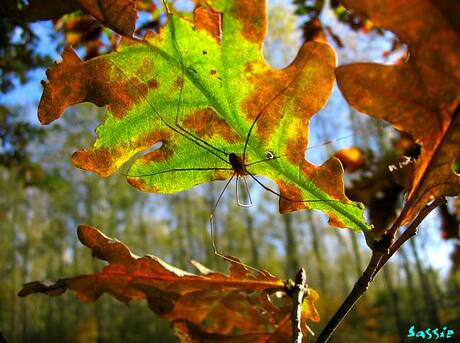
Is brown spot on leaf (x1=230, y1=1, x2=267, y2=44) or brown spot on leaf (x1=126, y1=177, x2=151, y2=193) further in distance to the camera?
brown spot on leaf (x1=126, y1=177, x2=151, y2=193)

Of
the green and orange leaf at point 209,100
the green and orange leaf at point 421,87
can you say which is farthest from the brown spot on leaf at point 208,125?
the green and orange leaf at point 421,87

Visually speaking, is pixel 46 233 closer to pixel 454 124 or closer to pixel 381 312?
pixel 381 312

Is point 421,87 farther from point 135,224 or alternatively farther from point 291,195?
point 135,224

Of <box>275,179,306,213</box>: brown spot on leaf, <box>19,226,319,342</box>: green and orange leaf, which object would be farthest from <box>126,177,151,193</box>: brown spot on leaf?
<box>275,179,306,213</box>: brown spot on leaf

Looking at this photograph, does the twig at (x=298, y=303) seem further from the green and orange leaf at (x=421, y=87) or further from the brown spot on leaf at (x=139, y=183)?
the brown spot on leaf at (x=139, y=183)

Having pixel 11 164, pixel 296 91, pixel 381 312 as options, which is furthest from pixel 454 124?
pixel 381 312

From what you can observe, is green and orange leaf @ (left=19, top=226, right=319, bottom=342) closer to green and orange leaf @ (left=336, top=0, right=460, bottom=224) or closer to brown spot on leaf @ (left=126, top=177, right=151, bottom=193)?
brown spot on leaf @ (left=126, top=177, right=151, bottom=193)
